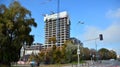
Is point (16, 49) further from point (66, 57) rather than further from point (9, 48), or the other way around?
point (66, 57)

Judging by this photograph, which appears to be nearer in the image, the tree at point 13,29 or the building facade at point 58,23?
the building facade at point 58,23

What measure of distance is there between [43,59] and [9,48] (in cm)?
5164

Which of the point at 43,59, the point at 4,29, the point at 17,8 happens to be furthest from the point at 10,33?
the point at 43,59

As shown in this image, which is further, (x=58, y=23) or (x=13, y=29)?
(x=13, y=29)

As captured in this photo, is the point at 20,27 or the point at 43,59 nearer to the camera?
the point at 20,27

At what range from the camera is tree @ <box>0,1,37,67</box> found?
3319cm

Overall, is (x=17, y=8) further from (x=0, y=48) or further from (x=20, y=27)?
(x=0, y=48)

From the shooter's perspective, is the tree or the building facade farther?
the tree

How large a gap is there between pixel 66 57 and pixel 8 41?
2142 inches

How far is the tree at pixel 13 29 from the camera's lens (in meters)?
33.2

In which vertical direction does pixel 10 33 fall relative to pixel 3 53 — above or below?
above

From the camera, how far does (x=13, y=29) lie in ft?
110

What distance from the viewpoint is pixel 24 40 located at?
3409 centimetres

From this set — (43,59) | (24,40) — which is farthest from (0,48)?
(43,59)
